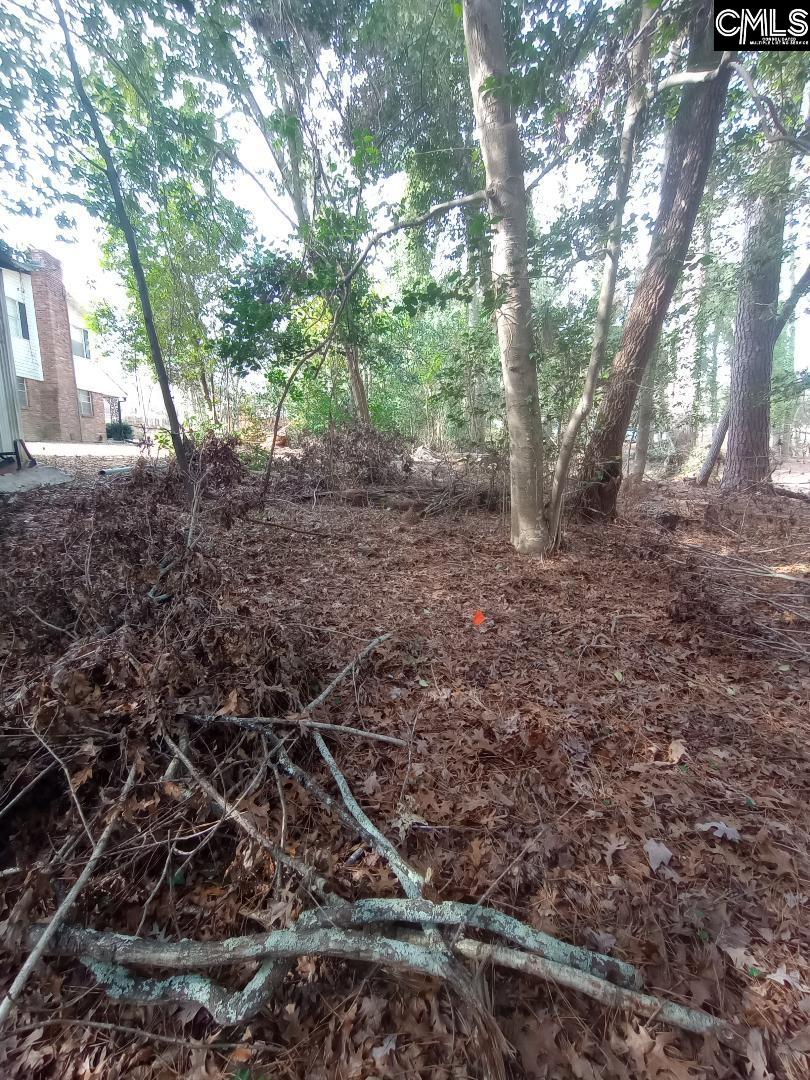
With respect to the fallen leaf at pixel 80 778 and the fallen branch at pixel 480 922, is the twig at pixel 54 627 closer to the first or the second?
the fallen leaf at pixel 80 778

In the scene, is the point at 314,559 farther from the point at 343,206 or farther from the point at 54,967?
the point at 343,206

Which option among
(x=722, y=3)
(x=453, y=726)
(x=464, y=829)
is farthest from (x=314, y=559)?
(x=722, y=3)

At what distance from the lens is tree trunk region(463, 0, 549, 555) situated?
158 inches

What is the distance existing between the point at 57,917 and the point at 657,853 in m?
2.00

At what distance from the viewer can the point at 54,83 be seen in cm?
658

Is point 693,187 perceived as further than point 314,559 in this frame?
Yes

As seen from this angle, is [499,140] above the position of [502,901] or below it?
above

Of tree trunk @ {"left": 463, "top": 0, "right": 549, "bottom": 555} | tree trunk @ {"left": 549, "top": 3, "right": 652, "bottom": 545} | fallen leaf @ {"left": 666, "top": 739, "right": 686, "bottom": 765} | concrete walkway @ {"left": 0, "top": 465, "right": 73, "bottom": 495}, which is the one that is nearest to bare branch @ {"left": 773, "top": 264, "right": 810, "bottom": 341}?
tree trunk @ {"left": 549, "top": 3, "right": 652, "bottom": 545}

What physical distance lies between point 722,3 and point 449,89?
4343 millimetres

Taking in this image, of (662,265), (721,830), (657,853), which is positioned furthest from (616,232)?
(657,853)

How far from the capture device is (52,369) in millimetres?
19812

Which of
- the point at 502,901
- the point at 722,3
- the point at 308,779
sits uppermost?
the point at 722,3

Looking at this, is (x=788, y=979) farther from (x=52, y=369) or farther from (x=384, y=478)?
(x=52, y=369)

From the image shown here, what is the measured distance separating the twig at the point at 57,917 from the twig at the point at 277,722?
350 mm
